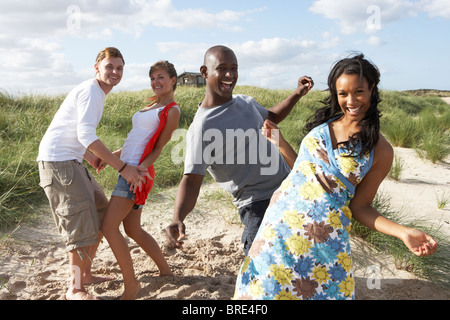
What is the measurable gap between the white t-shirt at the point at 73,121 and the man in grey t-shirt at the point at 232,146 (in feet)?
2.21

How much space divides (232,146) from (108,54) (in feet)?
3.69

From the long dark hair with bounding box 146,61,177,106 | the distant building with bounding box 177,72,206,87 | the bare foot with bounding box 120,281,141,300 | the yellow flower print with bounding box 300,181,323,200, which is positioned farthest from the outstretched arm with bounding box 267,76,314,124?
the distant building with bounding box 177,72,206,87

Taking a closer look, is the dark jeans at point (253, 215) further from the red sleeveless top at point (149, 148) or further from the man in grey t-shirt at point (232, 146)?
the red sleeveless top at point (149, 148)

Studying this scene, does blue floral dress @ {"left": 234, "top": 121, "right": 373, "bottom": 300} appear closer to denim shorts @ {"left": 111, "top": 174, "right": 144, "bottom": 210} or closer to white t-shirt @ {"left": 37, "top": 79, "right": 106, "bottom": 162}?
denim shorts @ {"left": 111, "top": 174, "right": 144, "bottom": 210}

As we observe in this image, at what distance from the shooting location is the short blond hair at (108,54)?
2.88m

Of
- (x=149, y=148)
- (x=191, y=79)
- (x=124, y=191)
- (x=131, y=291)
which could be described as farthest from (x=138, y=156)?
(x=191, y=79)

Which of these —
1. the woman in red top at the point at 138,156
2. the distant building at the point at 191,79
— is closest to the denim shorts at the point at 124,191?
the woman in red top at the point at 138,156

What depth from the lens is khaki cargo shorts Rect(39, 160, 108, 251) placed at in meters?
2.76

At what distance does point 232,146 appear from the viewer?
8.57 ft

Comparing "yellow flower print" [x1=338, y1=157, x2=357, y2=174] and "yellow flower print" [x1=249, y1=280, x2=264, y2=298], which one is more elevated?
"yellow flower print" [x1=338, y1=157, x2=357, y2=174]

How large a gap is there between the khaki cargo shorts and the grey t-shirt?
825 mm

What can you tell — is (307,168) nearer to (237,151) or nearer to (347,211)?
(347,211)

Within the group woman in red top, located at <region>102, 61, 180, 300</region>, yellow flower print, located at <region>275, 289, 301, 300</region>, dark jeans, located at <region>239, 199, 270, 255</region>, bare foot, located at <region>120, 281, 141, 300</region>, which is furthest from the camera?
bare foot, located at <region>120, 281, 141, 300</region>

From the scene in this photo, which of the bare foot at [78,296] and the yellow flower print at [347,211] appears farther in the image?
the bare foot at [78,296]
